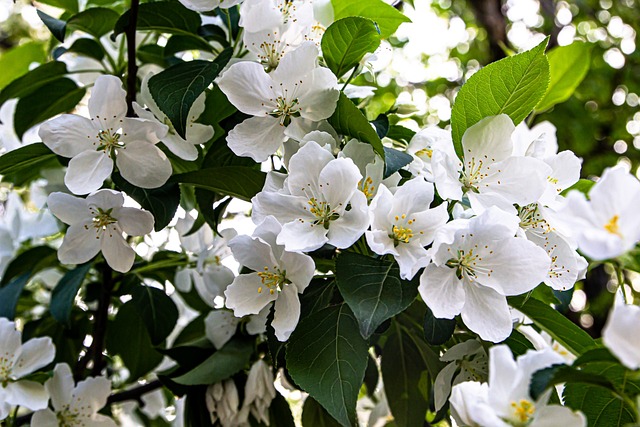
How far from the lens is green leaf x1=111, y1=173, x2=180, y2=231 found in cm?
83

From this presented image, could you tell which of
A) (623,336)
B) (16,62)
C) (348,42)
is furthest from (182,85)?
(16,62)

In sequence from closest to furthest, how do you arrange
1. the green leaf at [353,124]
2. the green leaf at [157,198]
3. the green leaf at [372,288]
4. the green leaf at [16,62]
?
the green leaf at [372,288]
the green leaf at [353,124]
the green leaf at [157,198]
the green leaf at [16,62]

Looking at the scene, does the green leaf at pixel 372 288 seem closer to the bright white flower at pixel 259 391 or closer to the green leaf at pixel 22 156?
the bright white flower at pixel 259 391

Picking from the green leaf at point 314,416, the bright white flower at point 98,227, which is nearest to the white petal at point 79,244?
Answer: the bright white flower at point 98,227

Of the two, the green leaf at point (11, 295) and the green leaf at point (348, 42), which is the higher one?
the green leaf at point (348, 42)

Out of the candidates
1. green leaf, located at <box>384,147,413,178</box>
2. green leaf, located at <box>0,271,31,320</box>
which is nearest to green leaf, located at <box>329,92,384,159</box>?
green leaf, located at <box>384,147,413,178</box>

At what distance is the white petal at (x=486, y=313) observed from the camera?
Result: 26.4 inches

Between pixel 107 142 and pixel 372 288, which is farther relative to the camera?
pixel 107 142

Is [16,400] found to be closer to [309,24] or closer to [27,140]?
[27,140]

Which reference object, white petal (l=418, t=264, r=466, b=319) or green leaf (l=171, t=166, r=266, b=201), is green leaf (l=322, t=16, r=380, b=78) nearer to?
green leaf (l=171, t=166, r=266, b=201)

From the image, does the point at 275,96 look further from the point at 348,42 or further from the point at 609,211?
the point at 609,211

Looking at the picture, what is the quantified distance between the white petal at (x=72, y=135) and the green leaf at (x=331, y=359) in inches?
13.0

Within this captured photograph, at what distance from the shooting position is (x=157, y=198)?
839mm

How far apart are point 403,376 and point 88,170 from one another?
0.46 meters
